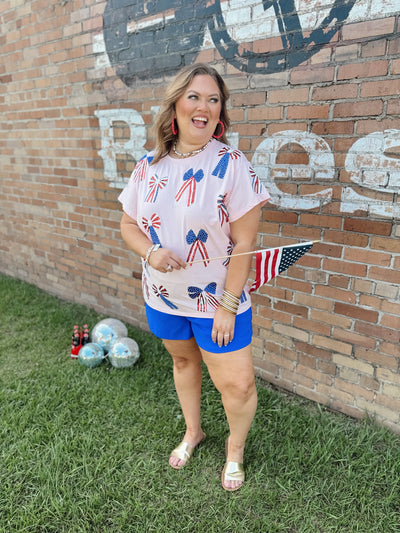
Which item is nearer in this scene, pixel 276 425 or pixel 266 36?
pixel 266 36

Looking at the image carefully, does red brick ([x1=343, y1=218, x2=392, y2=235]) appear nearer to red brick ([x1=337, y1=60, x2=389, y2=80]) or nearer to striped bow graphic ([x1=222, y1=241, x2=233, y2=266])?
red brick ([x1=337, y1=60, x2=389, y2=80])

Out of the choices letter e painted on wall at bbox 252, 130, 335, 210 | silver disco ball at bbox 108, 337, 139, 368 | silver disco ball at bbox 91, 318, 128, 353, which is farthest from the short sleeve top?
silver disco ball at bbox 91, 318, 128, 353

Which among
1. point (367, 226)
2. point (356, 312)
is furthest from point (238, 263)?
point (356, 312)

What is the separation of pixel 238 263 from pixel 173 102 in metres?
0.75

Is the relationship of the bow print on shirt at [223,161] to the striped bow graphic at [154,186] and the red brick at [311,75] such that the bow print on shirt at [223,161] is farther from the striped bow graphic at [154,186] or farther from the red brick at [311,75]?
the red brick at [311,75]

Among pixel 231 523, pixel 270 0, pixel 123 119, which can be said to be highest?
pixel 270 0

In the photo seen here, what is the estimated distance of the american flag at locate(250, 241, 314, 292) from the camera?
69.6 inches

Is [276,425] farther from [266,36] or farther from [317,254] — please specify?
[266,36]

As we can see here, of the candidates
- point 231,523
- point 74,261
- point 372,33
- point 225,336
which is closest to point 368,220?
point 372,33

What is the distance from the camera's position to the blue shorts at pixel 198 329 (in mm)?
1807

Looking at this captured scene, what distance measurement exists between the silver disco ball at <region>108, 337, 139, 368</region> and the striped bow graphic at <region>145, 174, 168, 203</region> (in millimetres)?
1601

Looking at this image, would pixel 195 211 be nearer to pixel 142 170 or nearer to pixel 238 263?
pixel 238 263

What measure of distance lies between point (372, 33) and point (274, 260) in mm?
1235

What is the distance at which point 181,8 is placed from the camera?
2.55 metres
